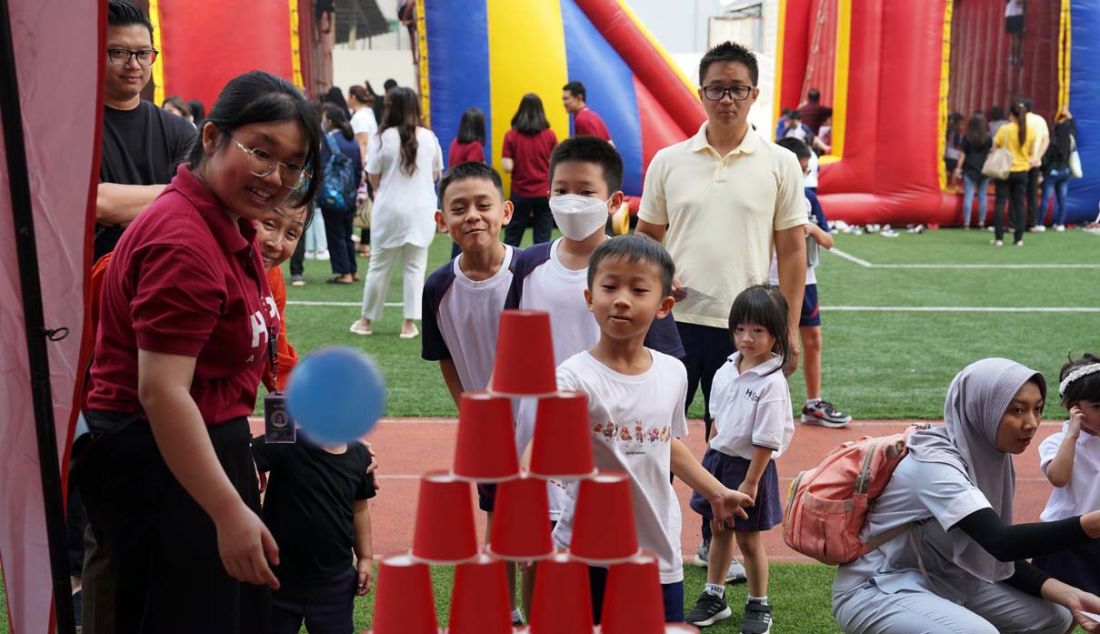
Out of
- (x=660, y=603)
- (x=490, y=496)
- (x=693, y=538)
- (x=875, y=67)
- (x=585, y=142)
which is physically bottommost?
(x=693, y=538)

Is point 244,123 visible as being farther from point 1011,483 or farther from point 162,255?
point 1011,483

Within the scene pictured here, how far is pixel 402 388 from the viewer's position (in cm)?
811

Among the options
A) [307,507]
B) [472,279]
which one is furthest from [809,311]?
[307,507]

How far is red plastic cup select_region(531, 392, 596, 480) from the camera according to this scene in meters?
2.40

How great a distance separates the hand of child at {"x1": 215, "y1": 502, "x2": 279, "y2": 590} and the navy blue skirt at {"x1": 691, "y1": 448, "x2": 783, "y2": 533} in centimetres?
220

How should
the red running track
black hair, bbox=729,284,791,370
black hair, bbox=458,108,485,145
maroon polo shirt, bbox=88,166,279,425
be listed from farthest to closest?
black hair, bbox=458,108,485,145, the red running track, black hair, bbox=729,284,791,370, maroon polo shirt, bbox=88,166,279,425

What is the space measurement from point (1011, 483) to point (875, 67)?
47.0 feet

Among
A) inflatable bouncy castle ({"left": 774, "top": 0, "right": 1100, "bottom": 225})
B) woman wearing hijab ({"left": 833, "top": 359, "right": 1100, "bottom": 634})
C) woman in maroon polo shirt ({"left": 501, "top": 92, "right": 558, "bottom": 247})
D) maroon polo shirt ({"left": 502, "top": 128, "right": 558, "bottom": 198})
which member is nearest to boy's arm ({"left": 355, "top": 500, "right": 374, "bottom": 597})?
woman wearing hijab ({"left": 833, "top": 359, "right": 1100, "bottom": 634})

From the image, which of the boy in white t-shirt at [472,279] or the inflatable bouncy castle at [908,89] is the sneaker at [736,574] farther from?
the inflatable bouncy castle at [908,89]

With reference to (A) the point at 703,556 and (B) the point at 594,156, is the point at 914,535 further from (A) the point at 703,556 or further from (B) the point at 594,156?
(B) the point at 594,156

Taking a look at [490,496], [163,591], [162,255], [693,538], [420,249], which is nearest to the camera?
[162,255]

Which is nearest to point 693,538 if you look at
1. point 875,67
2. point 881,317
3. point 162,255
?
point 162,255

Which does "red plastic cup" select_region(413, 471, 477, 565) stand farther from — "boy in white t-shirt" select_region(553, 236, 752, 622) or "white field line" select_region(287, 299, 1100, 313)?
"white field line" select_region(287, 299, 1100, 313)

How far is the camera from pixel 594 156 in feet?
13.0
